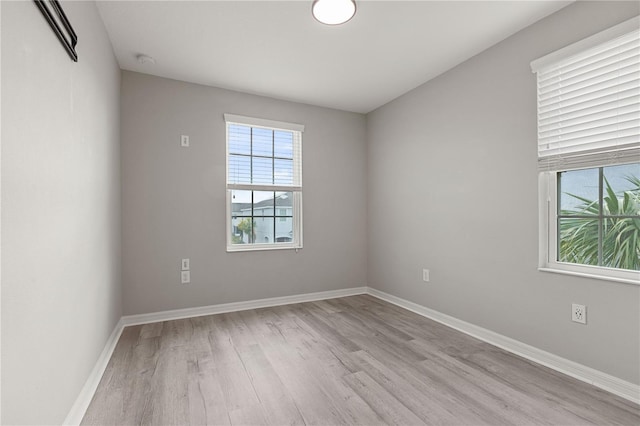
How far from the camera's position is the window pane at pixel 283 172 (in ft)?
12.5

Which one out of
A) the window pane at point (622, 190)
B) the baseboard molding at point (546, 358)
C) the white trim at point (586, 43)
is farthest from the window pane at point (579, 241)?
the white trim at point (586, 43)

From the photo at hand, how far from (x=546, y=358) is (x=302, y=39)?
9.99 ft

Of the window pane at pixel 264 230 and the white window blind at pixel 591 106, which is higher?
the white window blind at pixel 591 106

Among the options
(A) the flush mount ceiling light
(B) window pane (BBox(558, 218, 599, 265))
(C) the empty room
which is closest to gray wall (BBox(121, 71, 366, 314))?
(C) the empty room

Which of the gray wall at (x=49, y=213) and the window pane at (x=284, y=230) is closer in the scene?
the gray wall at (x=49, y=213)

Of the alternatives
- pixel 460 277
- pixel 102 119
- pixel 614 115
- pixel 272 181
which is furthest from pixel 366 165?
pixel 102 119

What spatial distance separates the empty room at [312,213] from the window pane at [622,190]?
1 cm

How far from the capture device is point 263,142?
12.3 ft

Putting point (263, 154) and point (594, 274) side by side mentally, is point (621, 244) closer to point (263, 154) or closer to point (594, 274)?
point (594, 274)

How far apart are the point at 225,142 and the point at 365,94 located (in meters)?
1.74

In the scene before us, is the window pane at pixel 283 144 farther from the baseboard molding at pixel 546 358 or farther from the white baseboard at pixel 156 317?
the baseboard molding at pixel 546 358

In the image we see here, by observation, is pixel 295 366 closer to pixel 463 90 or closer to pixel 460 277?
pixel 460 277

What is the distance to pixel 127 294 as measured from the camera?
303cm

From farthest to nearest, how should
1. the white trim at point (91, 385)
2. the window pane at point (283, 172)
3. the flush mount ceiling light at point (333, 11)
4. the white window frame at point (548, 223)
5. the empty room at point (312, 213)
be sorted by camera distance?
the window pane at point (283, 172) < the white window frame at point (548, 223) < the flush mount ceiling light at point (333, 11) < the white trim at point (91, 385) < the empty room at point (312, 213)
